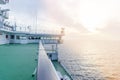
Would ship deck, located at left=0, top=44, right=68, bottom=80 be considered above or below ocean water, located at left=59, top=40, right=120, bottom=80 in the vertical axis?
above

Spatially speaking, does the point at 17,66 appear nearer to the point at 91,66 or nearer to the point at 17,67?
the point at 17,67

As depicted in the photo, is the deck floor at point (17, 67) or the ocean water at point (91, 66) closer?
the deck floor at point (17, 67)

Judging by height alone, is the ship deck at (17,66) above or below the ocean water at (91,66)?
above

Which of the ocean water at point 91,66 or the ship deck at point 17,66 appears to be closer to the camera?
the ship deck at point 17,66

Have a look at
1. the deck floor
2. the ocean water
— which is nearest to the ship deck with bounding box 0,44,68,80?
the deck floor

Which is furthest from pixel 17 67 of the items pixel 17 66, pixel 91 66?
pixel 91 66

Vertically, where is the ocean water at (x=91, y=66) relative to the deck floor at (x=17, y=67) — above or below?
below

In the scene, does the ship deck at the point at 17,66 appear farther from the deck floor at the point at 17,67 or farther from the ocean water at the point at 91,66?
the ocean water at the point at 91,66

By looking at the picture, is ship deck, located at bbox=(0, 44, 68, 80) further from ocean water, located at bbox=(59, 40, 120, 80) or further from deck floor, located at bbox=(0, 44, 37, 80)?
ocean water, located at bbox=(59, 40, 120, 80)

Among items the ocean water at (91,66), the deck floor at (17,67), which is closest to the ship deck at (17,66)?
the deck floor at (17,67)

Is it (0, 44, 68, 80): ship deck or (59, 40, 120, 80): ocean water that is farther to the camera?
(59, 40, 120, 80): ocean water

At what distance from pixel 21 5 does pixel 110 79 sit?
77.7 feet

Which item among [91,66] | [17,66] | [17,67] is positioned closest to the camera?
[17,67]

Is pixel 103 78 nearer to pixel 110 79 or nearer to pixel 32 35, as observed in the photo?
pixel 110 79
